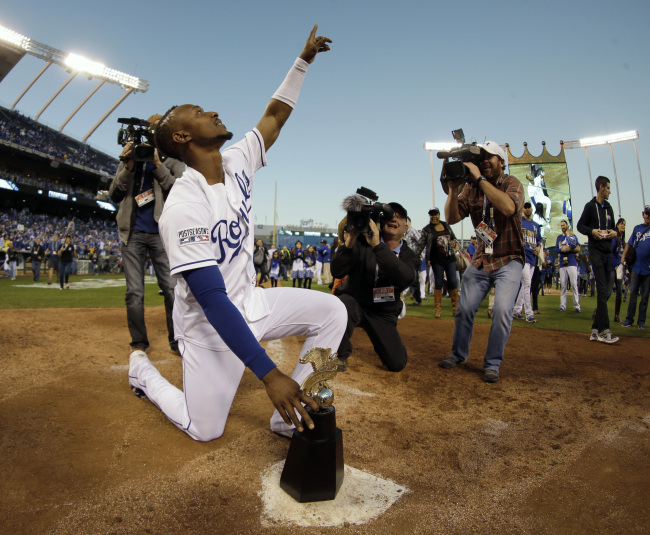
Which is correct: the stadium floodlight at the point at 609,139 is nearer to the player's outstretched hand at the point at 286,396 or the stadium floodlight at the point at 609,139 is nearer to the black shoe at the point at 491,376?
the black shoe at the point at 491,376


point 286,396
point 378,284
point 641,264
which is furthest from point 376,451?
point 641,264

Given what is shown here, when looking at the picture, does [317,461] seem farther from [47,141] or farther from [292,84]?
[47,141]

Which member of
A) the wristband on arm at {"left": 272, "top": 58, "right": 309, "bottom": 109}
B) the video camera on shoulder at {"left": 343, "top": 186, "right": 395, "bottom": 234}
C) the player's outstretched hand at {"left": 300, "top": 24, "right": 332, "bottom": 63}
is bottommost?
the video camera on shoulder at {"left": 343, "top": 186, "right": 395, "bottom": 234}

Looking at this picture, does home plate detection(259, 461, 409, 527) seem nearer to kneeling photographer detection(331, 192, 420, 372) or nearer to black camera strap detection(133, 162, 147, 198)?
kneeling photographer detection(331, 192, 420, 372)

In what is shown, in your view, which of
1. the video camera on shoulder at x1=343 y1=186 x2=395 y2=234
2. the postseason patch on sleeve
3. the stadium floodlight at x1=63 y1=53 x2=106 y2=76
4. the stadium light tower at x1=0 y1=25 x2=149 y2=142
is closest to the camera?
the postseason patch on sleeve

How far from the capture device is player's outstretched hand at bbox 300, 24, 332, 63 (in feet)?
10.3

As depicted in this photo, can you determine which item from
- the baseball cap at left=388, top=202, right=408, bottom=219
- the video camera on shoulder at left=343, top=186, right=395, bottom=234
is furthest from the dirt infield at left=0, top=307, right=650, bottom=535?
the baseball cap at left=388, top=202, right=408, bottom=219

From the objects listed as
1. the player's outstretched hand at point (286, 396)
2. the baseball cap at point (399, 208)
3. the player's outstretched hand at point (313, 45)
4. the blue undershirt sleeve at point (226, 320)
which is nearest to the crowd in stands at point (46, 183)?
the baseball cap at point (399, 208)

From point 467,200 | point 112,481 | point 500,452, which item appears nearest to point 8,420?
point 112,481

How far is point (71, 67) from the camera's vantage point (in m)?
34.6

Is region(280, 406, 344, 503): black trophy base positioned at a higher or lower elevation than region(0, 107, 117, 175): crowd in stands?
lower

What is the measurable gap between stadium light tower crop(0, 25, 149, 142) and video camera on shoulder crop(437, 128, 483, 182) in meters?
36.4

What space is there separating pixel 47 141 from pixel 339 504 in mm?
45652

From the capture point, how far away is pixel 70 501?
1881mm
